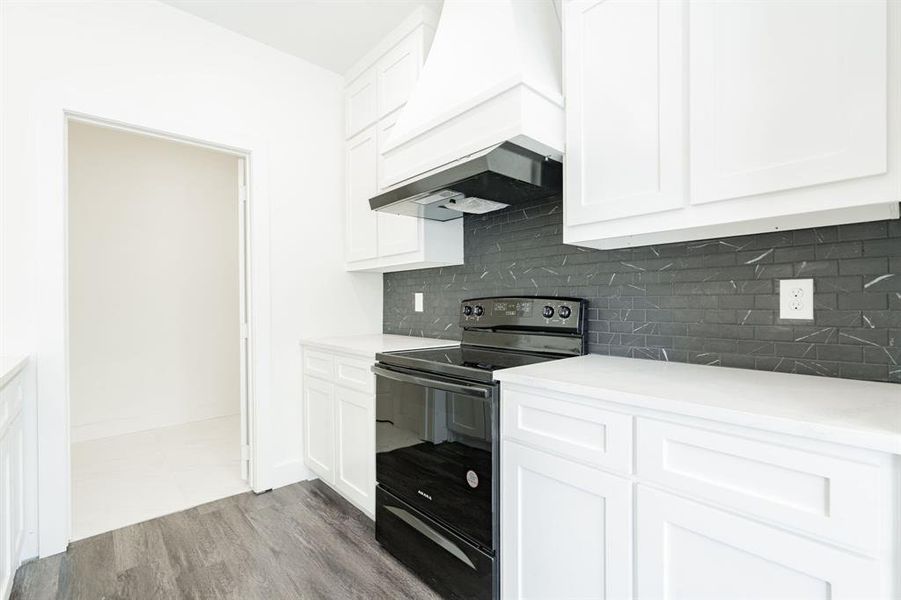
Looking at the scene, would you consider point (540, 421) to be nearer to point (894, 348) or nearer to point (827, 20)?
point (894, 348)

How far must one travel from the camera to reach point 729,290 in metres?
1.53

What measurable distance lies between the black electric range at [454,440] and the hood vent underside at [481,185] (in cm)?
49

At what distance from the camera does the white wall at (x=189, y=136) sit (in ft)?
6.61

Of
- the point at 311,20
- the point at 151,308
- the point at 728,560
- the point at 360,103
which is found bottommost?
the point at 728,560

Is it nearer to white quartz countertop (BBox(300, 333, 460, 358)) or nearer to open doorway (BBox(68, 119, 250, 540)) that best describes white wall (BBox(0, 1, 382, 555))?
white quartz countertop (BBox(300, 333, 460, 358))

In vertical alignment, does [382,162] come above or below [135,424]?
above

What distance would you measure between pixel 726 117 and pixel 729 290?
60cm

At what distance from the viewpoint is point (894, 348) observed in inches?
48.6

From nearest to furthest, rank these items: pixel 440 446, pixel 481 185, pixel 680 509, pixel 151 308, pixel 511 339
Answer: pixel 680 509, pixel 440 446, pixel 481 185, pixel 511 339, pixel 151 308

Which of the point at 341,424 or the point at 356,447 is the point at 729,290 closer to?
the point at 356,447

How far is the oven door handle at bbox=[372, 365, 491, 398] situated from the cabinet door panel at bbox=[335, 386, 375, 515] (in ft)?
0.86

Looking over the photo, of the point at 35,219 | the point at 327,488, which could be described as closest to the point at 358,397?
the point at 327,488

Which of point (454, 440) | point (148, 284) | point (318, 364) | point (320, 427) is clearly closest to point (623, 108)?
point (454, 440)

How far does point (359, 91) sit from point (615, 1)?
1.89m
